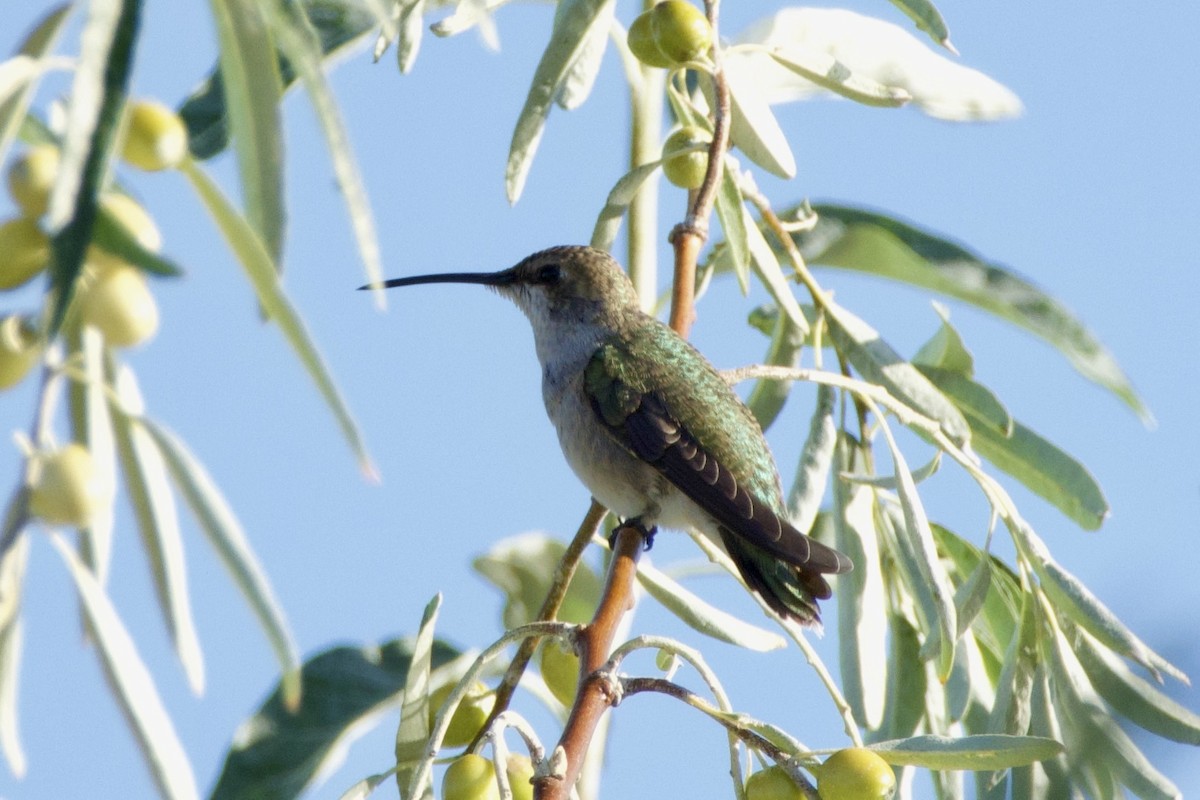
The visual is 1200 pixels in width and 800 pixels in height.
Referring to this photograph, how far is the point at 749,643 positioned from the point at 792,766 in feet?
1.83

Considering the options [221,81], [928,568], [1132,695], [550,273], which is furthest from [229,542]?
[550,273]

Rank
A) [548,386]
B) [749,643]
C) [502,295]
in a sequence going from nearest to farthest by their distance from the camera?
[749,643] < [548,386] < [502,295]

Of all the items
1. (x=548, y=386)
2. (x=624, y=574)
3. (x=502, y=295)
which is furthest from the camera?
(x=502, y=295)

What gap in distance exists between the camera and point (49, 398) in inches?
53.2

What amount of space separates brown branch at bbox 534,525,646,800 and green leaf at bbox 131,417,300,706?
30 centimetres

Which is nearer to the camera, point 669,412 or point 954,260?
point 954,260

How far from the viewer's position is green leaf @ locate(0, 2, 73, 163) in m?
1.38

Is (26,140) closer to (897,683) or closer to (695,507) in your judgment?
(897,683)

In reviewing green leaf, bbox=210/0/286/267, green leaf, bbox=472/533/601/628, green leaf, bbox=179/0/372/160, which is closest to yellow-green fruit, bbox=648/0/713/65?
green leaf, bbox=179/0/372/160

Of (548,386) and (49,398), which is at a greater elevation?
(49,398)

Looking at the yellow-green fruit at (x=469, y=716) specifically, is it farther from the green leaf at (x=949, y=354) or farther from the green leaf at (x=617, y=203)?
the green leaf at (x=949, y=354)

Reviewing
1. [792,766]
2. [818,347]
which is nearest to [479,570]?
[818,347]

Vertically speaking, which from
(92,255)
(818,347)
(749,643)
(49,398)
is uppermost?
(92,255)

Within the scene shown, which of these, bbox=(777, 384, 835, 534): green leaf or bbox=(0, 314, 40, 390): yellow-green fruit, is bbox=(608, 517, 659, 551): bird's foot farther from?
bbox=(0, 314, 40, 390): yellow-green fruit
